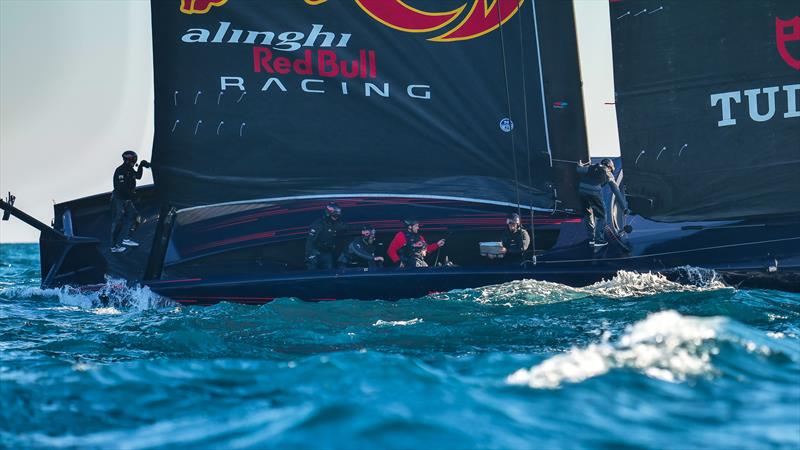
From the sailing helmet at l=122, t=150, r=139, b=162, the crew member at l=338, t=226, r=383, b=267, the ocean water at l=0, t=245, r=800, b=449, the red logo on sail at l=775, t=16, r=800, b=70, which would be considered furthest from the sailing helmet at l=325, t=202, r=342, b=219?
the red logo on sail at l=775, t=16, r=800, b=70

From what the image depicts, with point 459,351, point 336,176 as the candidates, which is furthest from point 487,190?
point 459,351

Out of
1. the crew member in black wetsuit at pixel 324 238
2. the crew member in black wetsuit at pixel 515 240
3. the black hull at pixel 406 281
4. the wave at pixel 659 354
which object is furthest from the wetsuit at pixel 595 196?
the wave at pixel 659 354

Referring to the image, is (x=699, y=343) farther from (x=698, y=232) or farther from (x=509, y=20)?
(x=509, y=20)

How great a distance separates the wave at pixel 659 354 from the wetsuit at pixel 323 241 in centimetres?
598

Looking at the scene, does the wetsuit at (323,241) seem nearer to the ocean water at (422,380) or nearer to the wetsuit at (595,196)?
the ocean water at (422,380)

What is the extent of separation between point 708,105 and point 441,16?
358 centimetres

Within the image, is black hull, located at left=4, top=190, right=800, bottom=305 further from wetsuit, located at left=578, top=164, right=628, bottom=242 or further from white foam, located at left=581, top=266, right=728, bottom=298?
wetsuit, located at left=578, top=164, right=628, bottom=242

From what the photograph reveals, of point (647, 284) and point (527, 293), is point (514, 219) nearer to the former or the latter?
point (527, 293)

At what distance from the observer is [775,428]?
557 cm

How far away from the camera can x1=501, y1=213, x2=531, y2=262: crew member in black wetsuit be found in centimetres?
1241

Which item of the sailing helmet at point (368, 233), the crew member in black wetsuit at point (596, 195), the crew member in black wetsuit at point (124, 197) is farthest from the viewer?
the crew member in black wetsuit at point (124, 197)

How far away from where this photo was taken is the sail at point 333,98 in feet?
43.8

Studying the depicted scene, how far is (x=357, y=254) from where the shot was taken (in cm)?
1289

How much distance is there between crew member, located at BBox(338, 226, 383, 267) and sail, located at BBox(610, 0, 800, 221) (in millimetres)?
3196
